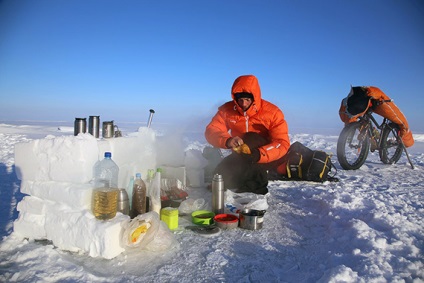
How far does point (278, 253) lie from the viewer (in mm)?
2602

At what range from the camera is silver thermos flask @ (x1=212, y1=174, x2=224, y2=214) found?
3.31 m

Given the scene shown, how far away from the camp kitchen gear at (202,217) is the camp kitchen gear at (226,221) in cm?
7

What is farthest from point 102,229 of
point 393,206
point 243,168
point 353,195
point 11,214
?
point 393,206

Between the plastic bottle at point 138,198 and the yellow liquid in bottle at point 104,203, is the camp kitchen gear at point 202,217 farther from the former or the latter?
the yellow liquid in bottle at point 104,203

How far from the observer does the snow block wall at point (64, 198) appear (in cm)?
239

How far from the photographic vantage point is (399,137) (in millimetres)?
6699

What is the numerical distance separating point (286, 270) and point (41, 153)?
2316 millimetres

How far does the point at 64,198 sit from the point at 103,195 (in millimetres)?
380

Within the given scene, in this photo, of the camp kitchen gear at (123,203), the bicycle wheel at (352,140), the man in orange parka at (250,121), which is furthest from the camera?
the bicycle wheel at (352,140)

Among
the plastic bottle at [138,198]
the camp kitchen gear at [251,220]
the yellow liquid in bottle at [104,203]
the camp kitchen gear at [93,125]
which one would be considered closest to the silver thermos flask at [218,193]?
the camp kitchen gear at [251,220]

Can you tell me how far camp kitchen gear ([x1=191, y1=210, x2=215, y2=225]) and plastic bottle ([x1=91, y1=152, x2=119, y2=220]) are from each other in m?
0.93

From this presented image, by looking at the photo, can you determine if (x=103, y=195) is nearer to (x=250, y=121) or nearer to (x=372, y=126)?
(x=250, y=121)

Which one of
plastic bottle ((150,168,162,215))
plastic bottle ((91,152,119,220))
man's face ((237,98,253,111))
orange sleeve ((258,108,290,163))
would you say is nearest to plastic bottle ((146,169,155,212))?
plastic bottle ((150,168,162,215))

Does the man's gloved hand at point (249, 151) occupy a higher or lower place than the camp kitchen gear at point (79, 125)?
lower
